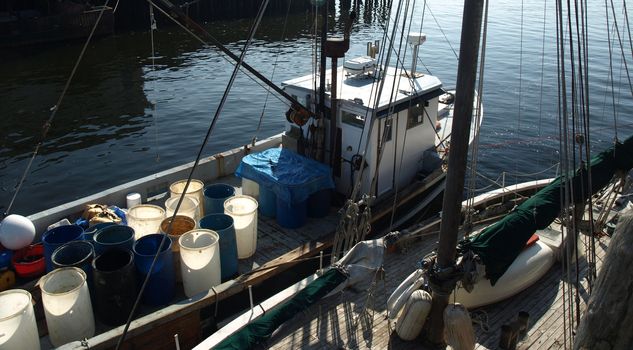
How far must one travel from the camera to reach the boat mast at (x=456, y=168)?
17.9 feet

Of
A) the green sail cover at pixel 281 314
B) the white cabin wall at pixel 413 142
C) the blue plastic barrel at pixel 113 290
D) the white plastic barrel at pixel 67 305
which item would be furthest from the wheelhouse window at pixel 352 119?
the white plastic barrel at pixel 67 305

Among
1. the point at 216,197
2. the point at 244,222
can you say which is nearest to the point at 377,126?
the point at 244,222

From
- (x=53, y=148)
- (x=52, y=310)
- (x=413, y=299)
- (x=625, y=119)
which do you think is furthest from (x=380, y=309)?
(x=625, y=119)

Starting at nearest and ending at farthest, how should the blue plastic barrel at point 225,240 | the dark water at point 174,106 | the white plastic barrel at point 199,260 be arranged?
the white plastic barrel at point 199,260 → the blue plastic barrel at point 225,240 → the dark water at point 174,106

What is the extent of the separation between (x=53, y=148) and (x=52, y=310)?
15942 mm

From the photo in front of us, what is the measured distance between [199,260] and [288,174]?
3012 mm

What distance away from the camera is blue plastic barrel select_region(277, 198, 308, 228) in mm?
11002

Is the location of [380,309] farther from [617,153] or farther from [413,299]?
[617,153]

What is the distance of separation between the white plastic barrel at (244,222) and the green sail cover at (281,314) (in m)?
2.10

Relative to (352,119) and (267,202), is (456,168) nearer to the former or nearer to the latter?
(352,119)

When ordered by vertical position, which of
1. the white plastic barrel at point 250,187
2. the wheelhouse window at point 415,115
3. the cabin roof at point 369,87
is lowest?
the white plastic barrel at point 250,187

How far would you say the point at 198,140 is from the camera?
2308cm

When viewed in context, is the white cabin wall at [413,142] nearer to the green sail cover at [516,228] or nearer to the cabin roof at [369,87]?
the cabin roof at [369,87]

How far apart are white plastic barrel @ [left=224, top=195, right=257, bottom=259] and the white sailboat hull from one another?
393 centimetres
